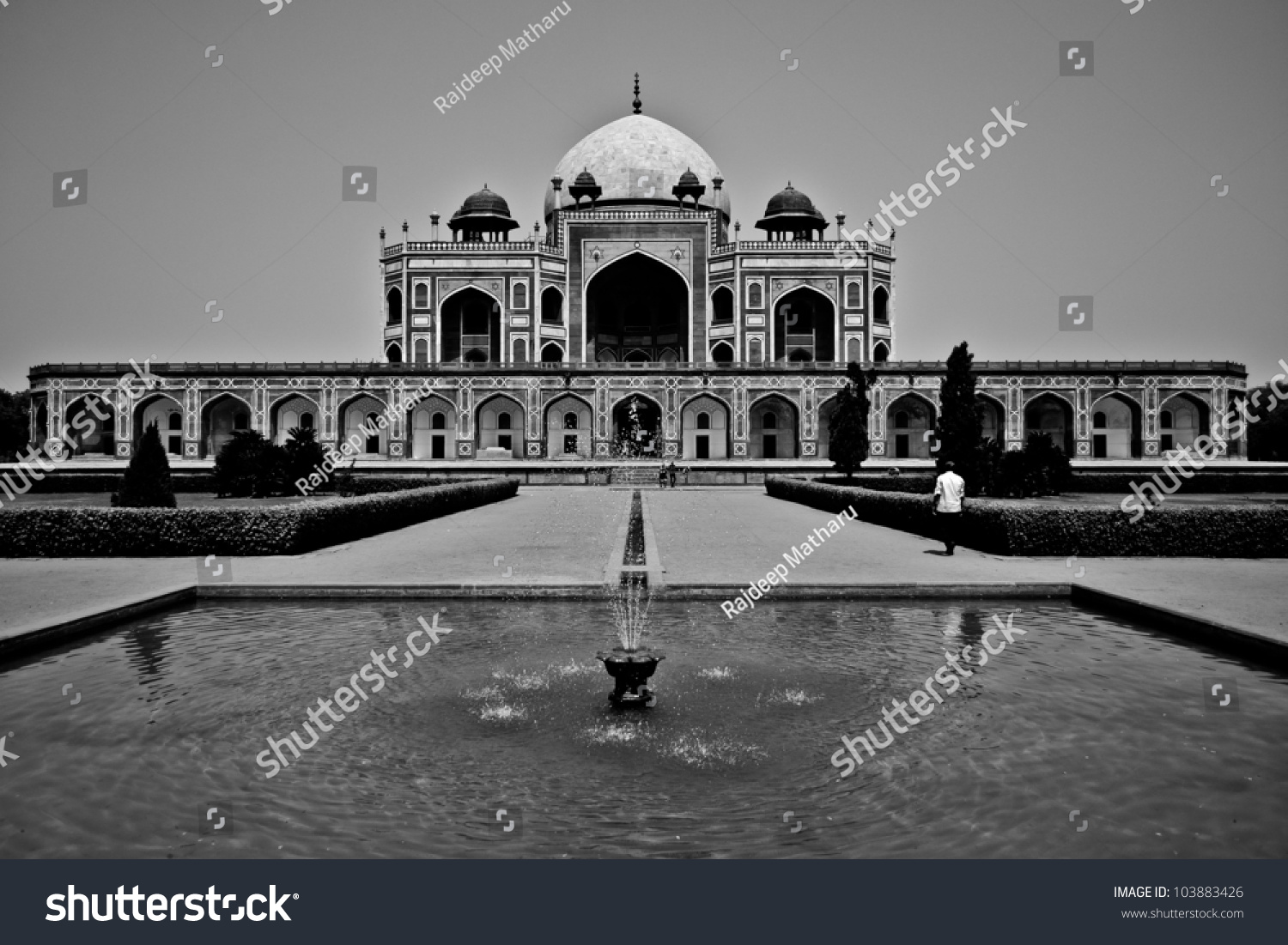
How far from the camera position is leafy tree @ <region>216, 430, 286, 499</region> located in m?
20.7

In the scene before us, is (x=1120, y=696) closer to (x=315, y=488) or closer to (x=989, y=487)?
(x=989, y=487)

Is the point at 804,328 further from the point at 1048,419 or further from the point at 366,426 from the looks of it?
the point at 366,426

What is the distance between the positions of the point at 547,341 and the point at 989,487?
2971 centimetres

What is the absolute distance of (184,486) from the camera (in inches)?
941

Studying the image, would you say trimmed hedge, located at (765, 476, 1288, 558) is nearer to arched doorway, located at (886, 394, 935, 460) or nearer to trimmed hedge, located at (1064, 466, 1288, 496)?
trimmed hedge, located at (1064, 466, 1288, 496)

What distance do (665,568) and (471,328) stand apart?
40.0 meters

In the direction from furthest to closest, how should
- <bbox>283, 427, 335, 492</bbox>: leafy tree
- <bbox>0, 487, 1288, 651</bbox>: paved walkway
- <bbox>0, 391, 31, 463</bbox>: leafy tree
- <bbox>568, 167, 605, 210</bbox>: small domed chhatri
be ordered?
1. <bbox>568, 167, 605, 210</bbox>: small domed chhatri
2. <bbox>0, 391, 31, 463</bbox>: leafy tree
3. <bbox>283, 427, 335, 492</bbox>: leafy tree
4. <bbox>0, 487, 1288, 651</bbox>: paved walkway

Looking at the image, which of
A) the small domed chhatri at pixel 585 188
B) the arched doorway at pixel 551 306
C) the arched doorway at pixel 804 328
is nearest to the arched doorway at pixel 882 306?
the arched doorway at pixel 804 328

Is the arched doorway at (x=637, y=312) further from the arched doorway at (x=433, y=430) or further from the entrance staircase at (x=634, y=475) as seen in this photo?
the entrance staircase at (x=634, y=475)

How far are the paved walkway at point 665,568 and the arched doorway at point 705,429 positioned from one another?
87.8ft

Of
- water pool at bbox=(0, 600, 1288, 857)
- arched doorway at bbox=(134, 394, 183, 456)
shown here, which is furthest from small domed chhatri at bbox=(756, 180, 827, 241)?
water pool at bbox=(0, 600, 1288, 857)

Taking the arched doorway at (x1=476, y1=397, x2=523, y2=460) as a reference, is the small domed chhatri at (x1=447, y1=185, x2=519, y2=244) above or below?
above

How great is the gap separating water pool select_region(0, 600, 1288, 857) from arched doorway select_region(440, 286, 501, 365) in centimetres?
4105
